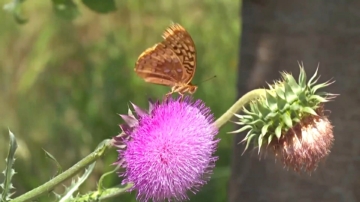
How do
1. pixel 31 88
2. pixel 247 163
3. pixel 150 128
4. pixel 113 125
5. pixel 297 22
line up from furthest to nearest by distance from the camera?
pixel 31 88 → pixel 113 125 → pixel 247 163 → pixel 297 22 → pixel 150 128

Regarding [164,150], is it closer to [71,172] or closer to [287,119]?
[71,172]

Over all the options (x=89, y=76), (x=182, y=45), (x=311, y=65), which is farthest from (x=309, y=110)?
(x=89, y=76)

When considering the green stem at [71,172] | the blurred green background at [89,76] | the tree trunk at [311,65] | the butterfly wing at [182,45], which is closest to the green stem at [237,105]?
the butterfly wing at [182,45]

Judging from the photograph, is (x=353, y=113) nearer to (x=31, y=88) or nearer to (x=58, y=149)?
(x=58, y=149)

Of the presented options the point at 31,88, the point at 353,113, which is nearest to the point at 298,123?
the point at 353,113

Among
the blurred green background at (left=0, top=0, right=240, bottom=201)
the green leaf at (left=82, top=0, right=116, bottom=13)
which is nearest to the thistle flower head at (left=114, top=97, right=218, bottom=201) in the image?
the green leaf at (left=82, top=0, right=116, bottom=13)

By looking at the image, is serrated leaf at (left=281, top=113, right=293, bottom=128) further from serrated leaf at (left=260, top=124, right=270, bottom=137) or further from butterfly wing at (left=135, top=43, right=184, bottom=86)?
butterfly wing at (left=135, top=43, right=184, bottom=86)
